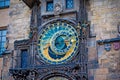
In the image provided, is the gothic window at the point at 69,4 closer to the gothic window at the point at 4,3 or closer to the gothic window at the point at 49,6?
the gothic window at the point at 49,6

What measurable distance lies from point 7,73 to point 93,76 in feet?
11.8

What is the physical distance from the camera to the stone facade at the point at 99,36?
10281 mm

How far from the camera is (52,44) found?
450 inches

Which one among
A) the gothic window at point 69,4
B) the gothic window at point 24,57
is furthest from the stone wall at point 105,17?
the gothic window at point 24,57

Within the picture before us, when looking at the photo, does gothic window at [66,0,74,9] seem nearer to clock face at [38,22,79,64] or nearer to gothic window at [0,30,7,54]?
clock face at [38,22,79,64]

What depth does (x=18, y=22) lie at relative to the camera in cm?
1244

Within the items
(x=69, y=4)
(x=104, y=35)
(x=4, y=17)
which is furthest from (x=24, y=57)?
(x=104, y=35)

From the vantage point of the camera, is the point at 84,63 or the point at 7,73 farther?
the point at 7,73

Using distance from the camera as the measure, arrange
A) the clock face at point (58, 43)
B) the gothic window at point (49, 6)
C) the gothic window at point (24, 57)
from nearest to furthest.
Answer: the clock face at point (58, 43), the gothic window at point (24, 57), the gothic window at point (49, 6)

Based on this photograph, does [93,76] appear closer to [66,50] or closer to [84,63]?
[84,63]

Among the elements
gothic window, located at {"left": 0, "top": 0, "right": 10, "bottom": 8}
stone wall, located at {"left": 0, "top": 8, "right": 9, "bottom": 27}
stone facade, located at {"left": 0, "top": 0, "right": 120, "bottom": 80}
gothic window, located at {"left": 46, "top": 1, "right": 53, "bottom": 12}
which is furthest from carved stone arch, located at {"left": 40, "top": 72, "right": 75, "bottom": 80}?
gothic window, located at {"left": 0, "top": 0, "right": 10, "bottom": 8}

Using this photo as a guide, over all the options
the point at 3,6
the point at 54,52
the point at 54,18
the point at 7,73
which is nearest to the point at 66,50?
the point at 54,52

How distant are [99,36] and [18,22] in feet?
11.8

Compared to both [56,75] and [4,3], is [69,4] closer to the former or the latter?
[56,75]
